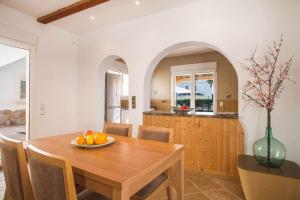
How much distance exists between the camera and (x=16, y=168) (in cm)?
128

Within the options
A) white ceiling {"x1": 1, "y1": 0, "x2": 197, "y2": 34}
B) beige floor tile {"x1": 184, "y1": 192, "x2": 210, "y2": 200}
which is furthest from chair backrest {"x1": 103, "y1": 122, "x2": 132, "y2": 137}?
white ceiling {"x1": 1, "y1": 0, "x2": 197, "y2": 34}

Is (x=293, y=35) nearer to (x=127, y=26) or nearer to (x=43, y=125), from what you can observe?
(x=127, y=26)

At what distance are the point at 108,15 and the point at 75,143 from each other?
8.29 ft

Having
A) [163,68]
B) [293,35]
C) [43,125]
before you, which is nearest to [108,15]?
[43,125]

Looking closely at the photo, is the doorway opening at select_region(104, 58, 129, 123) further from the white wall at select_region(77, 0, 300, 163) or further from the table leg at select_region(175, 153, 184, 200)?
the table leg at select_region(175, 153, 184, 200)

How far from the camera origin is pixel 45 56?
3465mm

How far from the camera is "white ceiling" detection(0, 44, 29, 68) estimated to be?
10.2ft

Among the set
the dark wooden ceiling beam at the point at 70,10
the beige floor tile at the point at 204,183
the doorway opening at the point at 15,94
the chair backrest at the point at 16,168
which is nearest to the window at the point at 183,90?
the beige floor tile at the point at 204,183

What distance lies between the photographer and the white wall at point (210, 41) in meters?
2.18

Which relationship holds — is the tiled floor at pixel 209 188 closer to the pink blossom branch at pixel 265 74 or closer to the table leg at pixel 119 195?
the pink blossom branch at pixel 265 74

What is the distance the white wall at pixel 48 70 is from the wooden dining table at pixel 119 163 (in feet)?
6.36

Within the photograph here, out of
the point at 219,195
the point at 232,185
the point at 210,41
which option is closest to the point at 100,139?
the point at 219,195

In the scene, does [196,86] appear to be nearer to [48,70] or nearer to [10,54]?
[48,70]

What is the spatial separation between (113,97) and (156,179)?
3868mm
